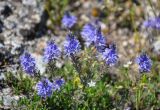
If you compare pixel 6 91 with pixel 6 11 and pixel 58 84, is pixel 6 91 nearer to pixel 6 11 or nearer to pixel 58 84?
pixel 58 84

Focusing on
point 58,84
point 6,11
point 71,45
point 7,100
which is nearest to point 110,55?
point 71,45

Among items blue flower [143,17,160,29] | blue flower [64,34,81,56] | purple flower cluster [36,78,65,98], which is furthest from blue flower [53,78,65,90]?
blue flower [143,17,160,29]

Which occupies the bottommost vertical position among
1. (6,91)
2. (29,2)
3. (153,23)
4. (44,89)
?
(44,89)

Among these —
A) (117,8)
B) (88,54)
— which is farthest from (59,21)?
(88,54)

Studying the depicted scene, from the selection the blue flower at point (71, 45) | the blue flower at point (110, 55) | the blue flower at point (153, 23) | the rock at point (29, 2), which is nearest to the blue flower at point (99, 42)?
the blue flower at point (110, 55)

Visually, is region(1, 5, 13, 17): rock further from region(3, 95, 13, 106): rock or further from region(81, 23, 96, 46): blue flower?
region(3, 95, 13, 106): rock

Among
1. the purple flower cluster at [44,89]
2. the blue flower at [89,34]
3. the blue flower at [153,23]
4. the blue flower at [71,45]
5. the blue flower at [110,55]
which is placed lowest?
the purple flower cluster at [44,89]

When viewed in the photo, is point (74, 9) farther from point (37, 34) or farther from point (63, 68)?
point (63, 68)

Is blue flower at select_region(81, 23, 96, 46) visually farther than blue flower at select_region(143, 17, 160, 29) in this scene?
No

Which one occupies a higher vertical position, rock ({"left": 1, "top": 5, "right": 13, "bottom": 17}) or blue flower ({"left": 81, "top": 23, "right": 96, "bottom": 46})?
rock ({"left": 1, "top": 5, "right": 13, "bottom": 17})

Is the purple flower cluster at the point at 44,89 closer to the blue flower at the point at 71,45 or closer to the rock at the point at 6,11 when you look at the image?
the blue flower at the point at 71,45

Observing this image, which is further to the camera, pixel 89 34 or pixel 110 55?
pixel 89 34
